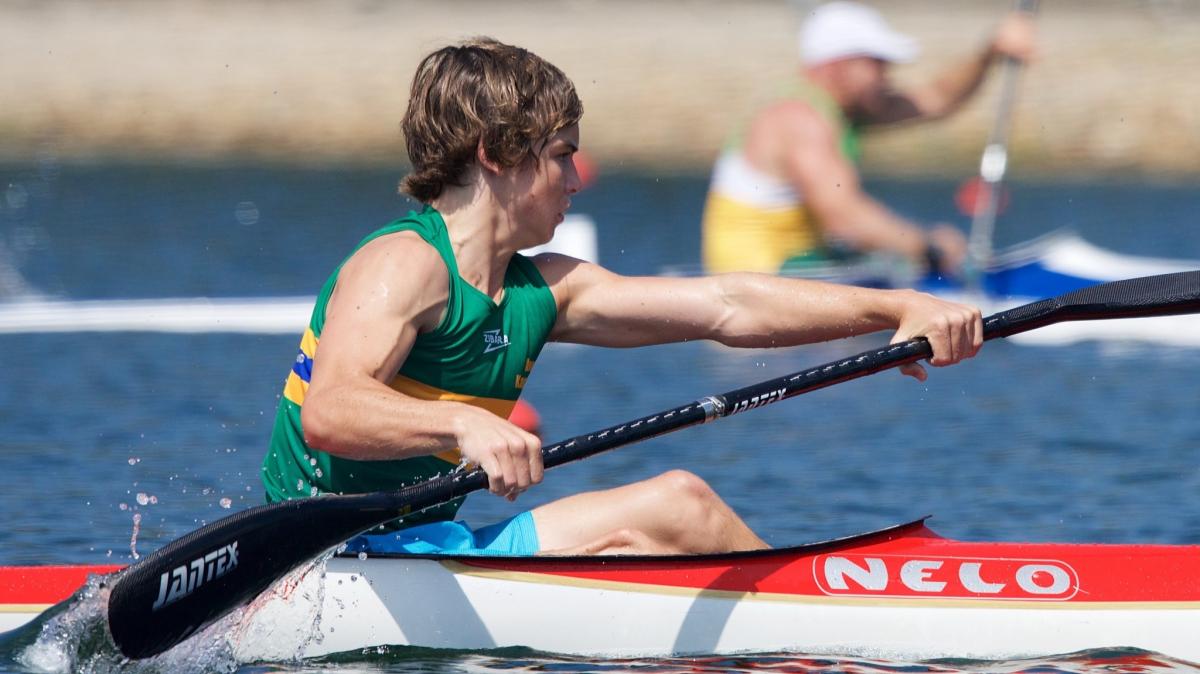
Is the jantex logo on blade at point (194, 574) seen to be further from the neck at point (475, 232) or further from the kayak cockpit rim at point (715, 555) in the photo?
the neck at point (475, 232)

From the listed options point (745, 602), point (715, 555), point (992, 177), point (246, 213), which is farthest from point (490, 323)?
point (246, 213)

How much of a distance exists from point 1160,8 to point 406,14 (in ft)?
47.4

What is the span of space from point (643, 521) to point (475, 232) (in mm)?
763

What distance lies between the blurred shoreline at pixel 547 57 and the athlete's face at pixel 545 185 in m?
23.6

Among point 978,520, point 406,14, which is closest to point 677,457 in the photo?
point 978,520

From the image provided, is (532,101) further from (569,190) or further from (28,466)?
(28,466)

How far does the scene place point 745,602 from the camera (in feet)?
12.3

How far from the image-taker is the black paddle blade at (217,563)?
336 cm

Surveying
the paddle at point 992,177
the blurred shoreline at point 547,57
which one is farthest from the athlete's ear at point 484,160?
the blurred shoreline at point 547,57

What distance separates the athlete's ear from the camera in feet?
11.5

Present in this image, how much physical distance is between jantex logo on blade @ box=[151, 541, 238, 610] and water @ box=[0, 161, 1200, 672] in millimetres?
318

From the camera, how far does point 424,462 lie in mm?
3643

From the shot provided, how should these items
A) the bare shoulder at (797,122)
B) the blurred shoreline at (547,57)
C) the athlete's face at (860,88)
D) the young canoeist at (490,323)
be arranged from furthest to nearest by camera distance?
the blurred shoreline at (547,57)
the athlete's face at (860,88)
the bare shoulder at (797,122)
the young canoeist at (490,323)

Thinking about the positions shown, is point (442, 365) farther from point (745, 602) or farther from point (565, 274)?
point (745, 602)
